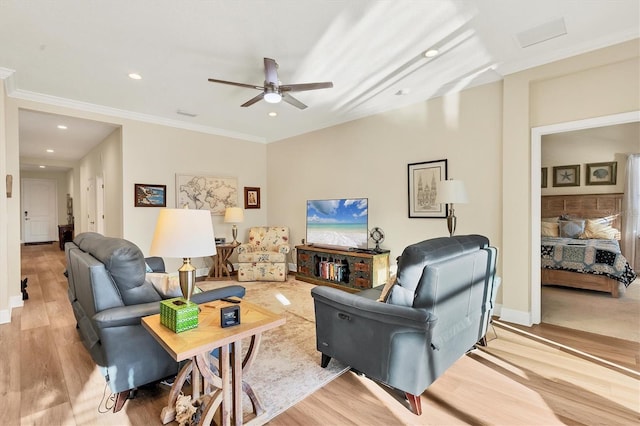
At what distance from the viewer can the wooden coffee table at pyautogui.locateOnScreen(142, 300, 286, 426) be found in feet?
4.69

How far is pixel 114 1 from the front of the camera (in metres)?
2.12

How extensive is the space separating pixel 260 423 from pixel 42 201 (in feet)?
40.9

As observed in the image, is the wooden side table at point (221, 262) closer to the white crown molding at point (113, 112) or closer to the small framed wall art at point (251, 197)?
the small framed wall art at point (251, 197)

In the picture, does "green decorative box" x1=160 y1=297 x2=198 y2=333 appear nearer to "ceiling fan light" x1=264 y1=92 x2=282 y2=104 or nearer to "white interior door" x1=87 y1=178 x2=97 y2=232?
"ceiling fan light" x1=264 y1=92 x2=282 y2=104

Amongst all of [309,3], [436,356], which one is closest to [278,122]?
[309,3]

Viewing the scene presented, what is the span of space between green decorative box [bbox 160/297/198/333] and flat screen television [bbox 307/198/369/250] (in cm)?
331

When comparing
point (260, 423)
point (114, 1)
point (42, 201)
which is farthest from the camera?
point (42, 201)

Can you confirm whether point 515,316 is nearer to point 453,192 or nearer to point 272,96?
point 453,192

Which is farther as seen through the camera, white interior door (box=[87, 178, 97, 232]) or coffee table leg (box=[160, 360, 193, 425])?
white interior door (box=[87, 178, 97, 232])

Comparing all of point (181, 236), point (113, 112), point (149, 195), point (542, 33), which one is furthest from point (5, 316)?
point (542, 33)

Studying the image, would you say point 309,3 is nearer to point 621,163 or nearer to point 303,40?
point 303,40

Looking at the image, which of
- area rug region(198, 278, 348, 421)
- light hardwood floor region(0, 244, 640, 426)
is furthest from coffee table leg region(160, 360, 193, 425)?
area rug region(198, 278, 348, 421)

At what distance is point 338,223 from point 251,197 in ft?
7.32

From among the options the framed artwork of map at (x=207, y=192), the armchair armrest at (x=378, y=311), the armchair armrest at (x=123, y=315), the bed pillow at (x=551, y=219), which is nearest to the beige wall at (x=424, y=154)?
the framed artwork of map at (x=207, y=192)
